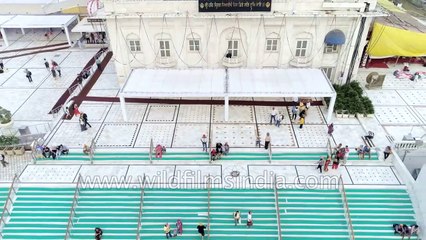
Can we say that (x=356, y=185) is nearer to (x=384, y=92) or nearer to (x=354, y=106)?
(x=354, y=106)

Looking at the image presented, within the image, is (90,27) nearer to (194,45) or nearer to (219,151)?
(194,45)

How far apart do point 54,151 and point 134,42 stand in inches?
440

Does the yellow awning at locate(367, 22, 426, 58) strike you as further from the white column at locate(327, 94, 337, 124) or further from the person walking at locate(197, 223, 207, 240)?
the person walking at locate(197, 223, 207, 240)

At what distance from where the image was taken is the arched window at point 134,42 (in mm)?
30019

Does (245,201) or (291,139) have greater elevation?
(291,139)

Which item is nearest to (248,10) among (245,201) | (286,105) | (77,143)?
(286,105)

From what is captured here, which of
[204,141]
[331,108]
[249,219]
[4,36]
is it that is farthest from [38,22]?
[249,219]

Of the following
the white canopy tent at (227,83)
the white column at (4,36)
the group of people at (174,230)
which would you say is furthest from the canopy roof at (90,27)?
the group of people at (174,230)

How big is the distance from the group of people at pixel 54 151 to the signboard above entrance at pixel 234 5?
48.6 feet

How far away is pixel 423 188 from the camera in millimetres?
21766

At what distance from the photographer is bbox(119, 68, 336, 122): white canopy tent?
2739cm

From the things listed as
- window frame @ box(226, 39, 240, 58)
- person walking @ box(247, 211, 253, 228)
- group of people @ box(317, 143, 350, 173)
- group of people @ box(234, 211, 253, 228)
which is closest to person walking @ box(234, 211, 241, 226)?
group of people @ box(234, 211, 253, 228)

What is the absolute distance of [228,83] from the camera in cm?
2861

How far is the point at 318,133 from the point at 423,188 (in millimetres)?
8187
